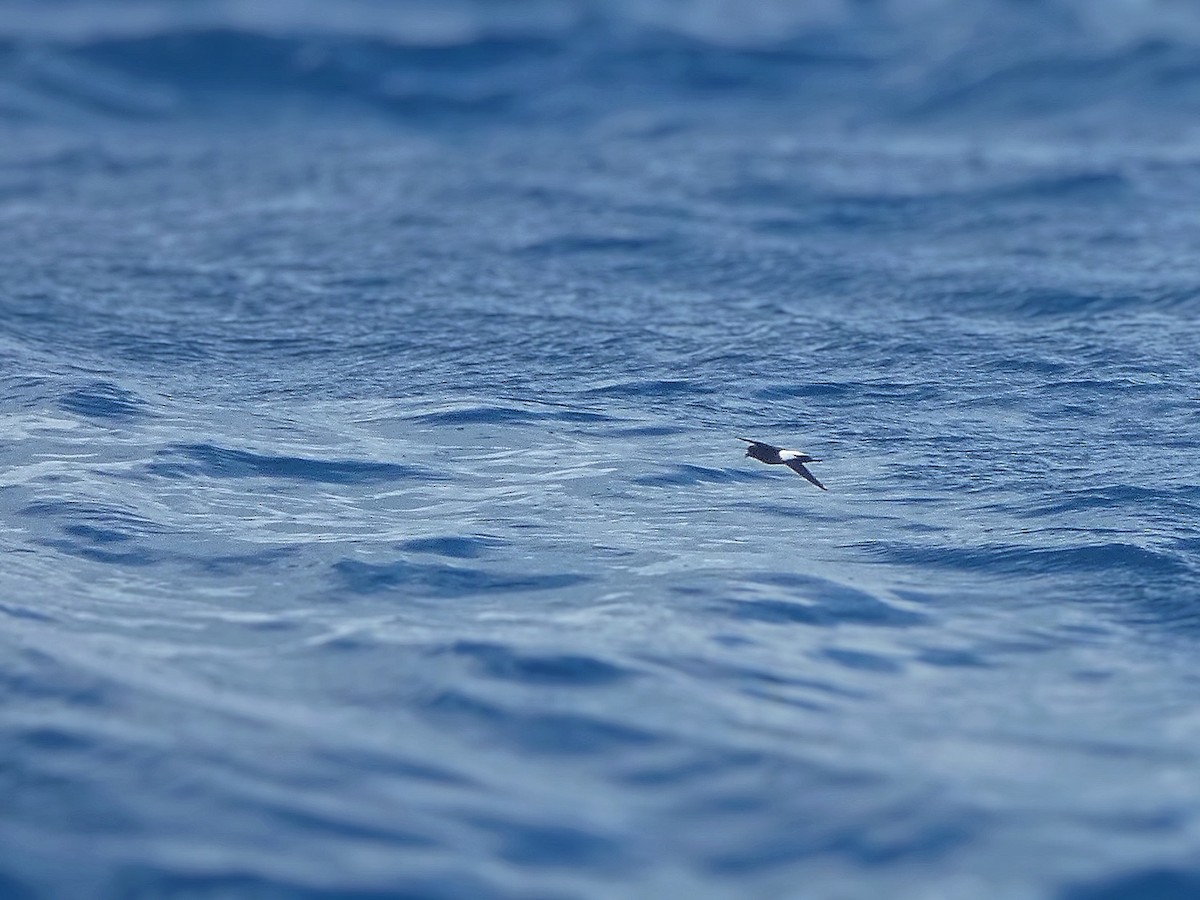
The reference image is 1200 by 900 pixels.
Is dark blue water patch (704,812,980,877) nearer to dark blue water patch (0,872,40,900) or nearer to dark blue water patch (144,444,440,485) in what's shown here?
dark blue water patch (0,872,40,900)

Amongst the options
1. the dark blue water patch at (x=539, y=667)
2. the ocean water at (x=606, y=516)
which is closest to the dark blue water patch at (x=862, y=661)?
the ocean water at (x=606, y=516)

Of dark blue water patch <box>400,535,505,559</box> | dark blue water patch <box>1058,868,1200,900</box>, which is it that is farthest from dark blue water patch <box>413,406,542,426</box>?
dark blue water patch <box>1058,868,1200,900</box>

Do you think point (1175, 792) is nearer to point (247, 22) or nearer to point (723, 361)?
point (723, 361)

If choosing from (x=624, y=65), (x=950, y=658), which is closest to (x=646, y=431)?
(x=950, y=658)

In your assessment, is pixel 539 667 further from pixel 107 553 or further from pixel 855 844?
pixel 107 553

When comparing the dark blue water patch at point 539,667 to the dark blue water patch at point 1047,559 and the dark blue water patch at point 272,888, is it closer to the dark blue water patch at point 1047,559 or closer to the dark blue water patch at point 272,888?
the dark blue water patch at point 272,888
